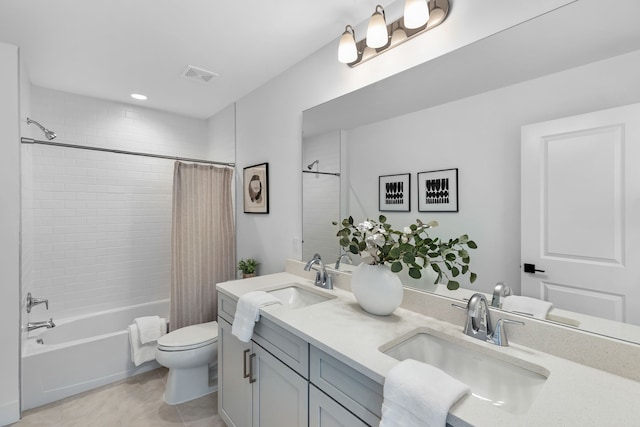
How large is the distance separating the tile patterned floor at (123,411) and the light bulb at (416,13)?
2.50 metres

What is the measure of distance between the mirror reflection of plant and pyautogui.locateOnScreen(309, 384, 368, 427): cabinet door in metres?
0.54

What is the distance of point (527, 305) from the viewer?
42.1 inches

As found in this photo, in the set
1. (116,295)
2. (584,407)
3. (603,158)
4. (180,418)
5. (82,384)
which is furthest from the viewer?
(116,295)

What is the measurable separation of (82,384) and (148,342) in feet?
1.59

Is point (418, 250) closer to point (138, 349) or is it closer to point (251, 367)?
point (251, 367)

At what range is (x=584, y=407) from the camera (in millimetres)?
709

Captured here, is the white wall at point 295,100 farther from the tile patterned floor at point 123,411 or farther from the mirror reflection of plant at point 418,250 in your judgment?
the tile patterned floor at point 123,411

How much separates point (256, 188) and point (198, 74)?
0.99 m

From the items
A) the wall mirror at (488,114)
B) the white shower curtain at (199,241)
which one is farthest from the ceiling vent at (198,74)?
the wall mirror at (488,114)

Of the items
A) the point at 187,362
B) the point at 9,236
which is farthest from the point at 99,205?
the point at 187,362

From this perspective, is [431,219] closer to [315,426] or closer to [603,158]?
[603,158]

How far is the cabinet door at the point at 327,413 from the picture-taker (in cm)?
97

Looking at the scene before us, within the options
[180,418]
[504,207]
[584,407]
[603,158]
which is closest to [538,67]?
[603,158]

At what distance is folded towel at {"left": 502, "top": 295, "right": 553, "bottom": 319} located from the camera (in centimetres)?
103
